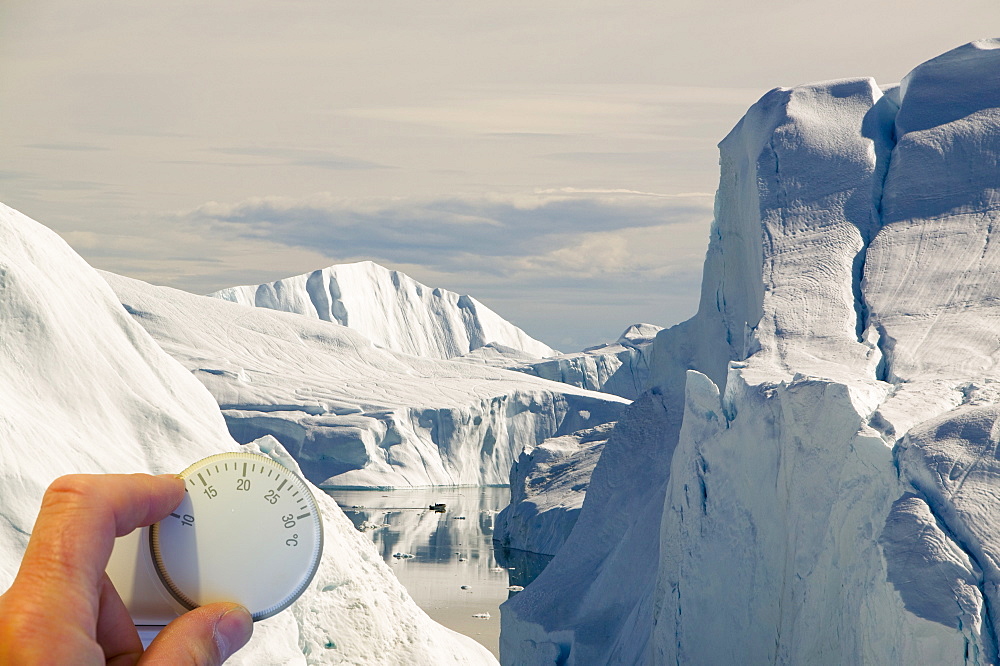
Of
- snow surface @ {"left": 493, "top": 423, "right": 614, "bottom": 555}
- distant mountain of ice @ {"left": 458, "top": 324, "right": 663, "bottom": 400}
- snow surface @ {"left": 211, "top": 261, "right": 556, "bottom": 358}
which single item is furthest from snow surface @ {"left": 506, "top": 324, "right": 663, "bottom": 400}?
snow surface @ {"left": 211, "top": 261, "right": 556, "bottom": 358}

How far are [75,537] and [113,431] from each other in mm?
4247

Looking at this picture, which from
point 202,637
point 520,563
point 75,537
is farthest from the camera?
point 520,563

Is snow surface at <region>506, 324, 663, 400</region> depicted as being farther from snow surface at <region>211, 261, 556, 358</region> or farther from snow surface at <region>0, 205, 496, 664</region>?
snow surface at <region>0, 205, 496, 664</region>

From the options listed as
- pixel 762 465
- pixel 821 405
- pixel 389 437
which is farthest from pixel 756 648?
pixel 389 437

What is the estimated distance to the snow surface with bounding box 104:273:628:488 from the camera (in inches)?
1194

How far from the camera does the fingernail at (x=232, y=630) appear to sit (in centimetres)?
85

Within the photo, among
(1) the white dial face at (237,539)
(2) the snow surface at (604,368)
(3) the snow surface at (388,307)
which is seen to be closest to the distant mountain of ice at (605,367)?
(2) the snow surface at (604,368)

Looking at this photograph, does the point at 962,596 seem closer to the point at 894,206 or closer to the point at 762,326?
the point at 762,326

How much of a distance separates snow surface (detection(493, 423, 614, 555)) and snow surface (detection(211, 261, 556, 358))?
42.8 metres

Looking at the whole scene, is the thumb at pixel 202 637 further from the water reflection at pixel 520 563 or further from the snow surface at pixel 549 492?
the snow surface at pixel 549 492

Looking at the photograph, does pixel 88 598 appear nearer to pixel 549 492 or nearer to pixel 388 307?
pixel 549 492

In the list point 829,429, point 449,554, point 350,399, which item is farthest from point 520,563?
point 350,399

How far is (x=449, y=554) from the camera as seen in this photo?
60.8 feet

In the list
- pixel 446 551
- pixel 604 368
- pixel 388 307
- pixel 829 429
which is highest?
pixel 829 429
